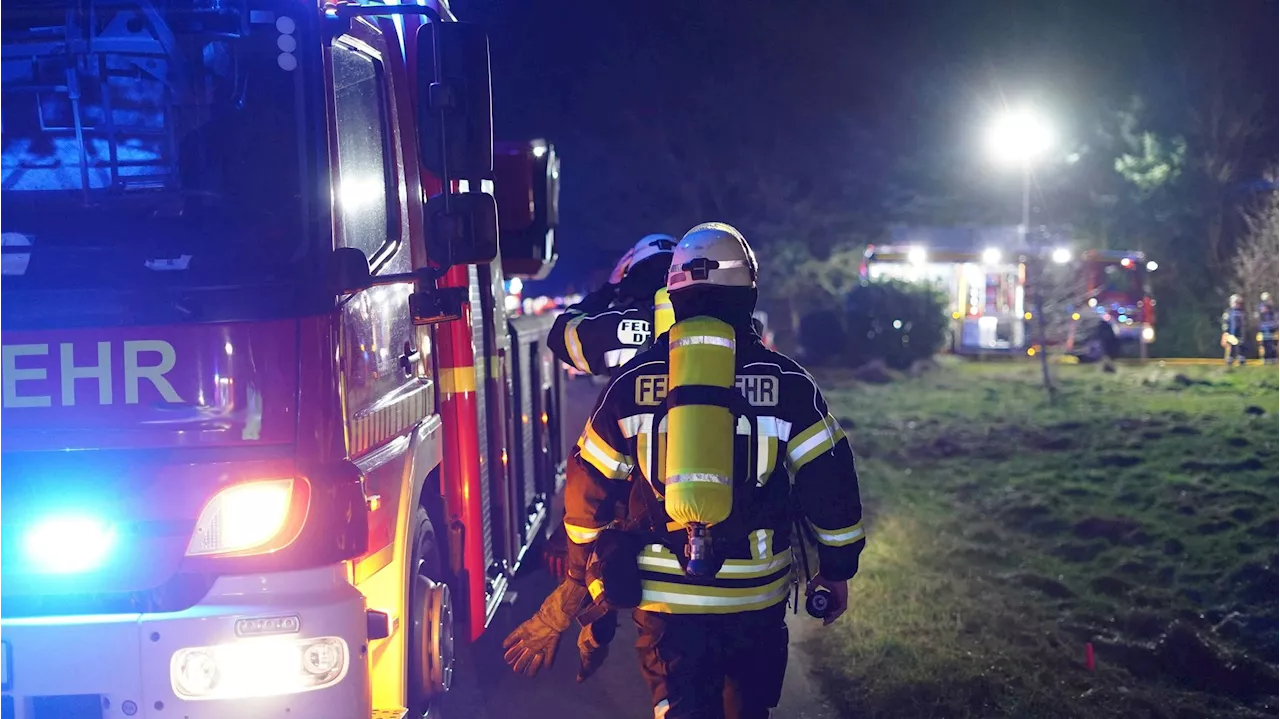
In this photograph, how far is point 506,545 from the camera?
18.7 ft

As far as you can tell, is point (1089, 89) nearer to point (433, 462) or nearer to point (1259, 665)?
point (1259, 665)

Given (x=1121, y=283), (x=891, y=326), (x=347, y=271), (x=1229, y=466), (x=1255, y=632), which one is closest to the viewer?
(x=347, y=271)

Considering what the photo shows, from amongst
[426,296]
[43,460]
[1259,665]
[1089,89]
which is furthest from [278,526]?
[1089,89]

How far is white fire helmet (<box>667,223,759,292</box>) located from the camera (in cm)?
327

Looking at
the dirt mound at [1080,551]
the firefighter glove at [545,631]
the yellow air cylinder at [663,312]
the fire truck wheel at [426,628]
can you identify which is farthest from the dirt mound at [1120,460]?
the firefighter glove at [545,631]

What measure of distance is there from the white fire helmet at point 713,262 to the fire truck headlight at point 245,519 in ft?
3.93

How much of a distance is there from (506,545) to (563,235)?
26.2 metres

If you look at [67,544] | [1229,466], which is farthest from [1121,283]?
[67,544]

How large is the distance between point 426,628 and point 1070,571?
4486mm

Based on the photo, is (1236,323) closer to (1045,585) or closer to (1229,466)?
(1229,466)

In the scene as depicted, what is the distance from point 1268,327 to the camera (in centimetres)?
1590

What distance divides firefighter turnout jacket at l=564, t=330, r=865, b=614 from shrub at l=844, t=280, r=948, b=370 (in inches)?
725

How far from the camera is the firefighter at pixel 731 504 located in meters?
3.28

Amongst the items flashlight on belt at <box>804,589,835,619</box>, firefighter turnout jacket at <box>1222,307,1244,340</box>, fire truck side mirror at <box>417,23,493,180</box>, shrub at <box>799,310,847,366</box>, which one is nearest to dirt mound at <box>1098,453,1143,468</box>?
flashlight on belt at <box>804,589,835,619</box>
